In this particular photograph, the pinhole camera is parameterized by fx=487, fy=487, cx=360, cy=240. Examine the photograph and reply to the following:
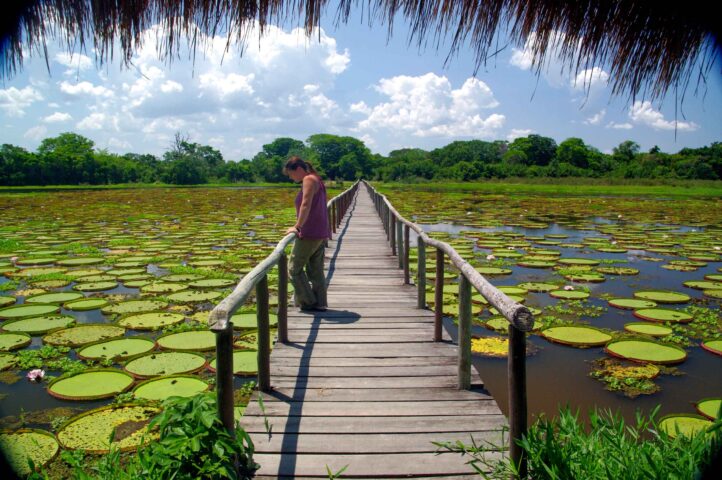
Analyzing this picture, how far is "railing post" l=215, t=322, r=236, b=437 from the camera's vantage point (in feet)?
6.88

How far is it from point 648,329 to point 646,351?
824 mm

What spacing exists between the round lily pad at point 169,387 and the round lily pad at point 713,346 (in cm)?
495

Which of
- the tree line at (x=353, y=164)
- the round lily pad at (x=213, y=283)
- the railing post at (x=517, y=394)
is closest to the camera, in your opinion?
the railing post at (x=517, y=394)

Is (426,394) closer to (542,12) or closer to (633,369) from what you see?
(542,12)

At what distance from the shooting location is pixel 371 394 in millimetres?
3188

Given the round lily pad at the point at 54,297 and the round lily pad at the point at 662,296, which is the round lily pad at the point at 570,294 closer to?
the round lily pad at the point at 662,296

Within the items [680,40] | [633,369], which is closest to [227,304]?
[680,40]

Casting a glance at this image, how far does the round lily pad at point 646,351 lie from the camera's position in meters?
4.79

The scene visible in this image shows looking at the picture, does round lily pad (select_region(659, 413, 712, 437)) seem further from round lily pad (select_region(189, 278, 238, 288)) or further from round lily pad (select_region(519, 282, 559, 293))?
round lily pad (select_region(189, 278, 238, 288))

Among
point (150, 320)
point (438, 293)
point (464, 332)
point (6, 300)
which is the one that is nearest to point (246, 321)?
point (150, 320)

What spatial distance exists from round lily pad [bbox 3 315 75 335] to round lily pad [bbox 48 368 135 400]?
1.64 metres

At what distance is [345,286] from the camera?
6402mm

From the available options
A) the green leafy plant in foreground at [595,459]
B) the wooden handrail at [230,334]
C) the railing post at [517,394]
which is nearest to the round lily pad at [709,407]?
the green leafy plant in foreground at [595,459]

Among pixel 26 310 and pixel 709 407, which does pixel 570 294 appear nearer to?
pixel 709 407
